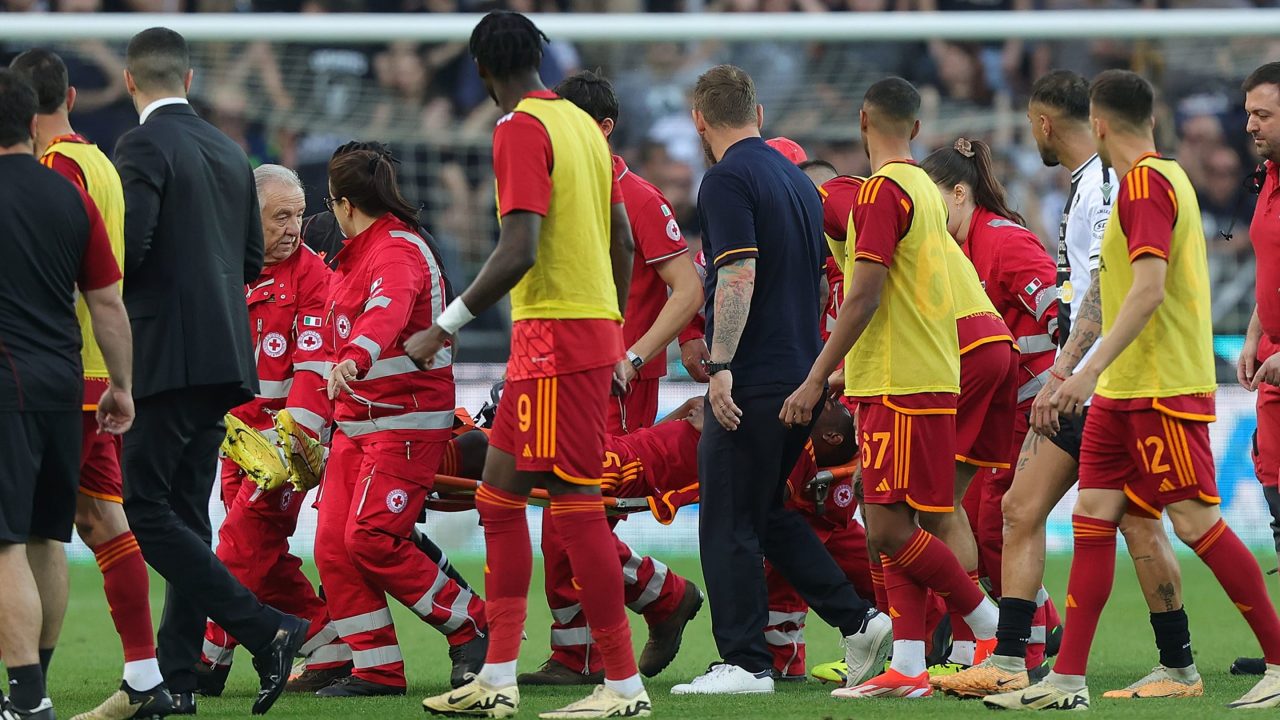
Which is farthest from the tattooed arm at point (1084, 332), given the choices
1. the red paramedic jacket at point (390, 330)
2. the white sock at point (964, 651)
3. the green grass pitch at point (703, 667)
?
the red paramedic jacket at point (390, 330)

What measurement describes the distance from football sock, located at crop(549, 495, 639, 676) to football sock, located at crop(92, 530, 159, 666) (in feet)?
5.08

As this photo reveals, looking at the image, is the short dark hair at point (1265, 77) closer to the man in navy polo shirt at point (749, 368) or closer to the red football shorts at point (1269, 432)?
the red football shorts at point (1269, 432)

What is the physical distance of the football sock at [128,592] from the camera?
5.81m

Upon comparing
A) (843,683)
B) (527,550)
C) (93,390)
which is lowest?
(843,683)

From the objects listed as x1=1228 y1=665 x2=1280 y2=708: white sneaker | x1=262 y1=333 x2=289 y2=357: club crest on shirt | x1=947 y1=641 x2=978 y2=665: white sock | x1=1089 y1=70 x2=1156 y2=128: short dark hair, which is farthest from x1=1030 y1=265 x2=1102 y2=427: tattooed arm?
x1=262 y1=333 x2=289 y2=357: club crest on shirt

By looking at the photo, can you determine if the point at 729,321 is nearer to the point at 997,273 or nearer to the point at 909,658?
the point at 909,658

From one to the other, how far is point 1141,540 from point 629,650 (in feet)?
6.59

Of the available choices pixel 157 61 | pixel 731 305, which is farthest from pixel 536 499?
pixel 157 61

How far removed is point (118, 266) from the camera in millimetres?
5695

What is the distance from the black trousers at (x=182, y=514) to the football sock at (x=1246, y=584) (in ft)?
11.4

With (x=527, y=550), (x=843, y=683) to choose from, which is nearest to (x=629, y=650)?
(x=527, y=550)

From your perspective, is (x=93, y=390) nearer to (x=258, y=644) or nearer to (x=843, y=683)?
(x=258, y=644)

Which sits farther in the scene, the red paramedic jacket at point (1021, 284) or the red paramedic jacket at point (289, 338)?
the red paramedic jacket at point (1021, 284)

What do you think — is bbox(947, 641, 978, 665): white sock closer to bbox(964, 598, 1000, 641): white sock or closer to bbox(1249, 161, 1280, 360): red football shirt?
bbox(964, 598, 1000, 641): white sock
